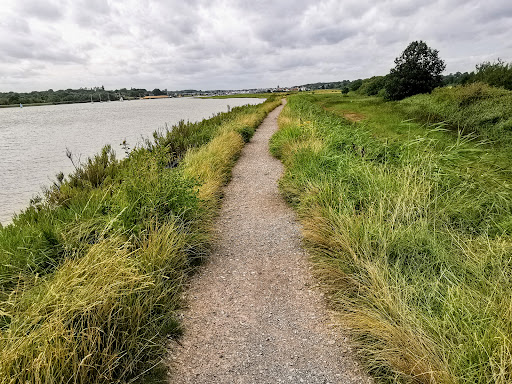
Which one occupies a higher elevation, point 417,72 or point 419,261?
point 417,72

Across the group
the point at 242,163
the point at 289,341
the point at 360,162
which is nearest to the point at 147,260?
the point at 289,341

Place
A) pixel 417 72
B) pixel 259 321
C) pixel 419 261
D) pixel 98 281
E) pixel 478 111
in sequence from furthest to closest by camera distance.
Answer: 1. pixel 417 72
2. pixel 478 111
3. pixel 419 261
4. pixel 259 321
5. pixel 98 281

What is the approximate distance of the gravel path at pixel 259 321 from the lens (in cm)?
229

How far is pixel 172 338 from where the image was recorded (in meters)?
2.58

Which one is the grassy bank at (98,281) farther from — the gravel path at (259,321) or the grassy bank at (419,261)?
the grassy bank at (419,261)

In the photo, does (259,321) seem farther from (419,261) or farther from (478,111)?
(478,111)

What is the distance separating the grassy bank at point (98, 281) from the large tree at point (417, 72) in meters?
32.6

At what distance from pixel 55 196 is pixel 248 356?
4.35 m

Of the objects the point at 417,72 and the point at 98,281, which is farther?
the point at 417,72

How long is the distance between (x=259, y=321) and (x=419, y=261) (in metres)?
1.73

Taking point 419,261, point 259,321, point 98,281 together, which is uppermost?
point 98,281

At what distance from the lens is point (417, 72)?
99.7ft

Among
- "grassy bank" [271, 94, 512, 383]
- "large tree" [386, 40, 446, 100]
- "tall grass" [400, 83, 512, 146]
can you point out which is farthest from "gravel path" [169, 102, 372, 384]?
"large tree" [386, 40, 446, 100]

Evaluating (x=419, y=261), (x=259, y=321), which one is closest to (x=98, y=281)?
(x=259, y=321)
